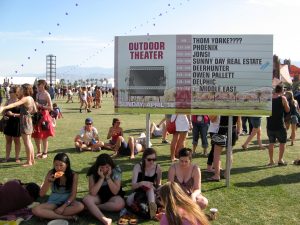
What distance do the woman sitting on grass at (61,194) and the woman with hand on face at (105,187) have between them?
22 centimetres

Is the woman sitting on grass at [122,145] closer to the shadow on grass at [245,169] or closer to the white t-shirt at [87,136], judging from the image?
the white t-shirt at [87,136]

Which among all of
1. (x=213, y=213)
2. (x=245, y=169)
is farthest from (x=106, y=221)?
(x=245, y=169)

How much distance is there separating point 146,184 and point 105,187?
639 millimetres

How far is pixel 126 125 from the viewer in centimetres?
1744

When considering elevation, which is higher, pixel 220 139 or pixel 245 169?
pixel 220 139

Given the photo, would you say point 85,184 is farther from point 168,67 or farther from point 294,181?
point 294,181

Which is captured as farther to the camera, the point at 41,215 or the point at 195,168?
the point at 195,168

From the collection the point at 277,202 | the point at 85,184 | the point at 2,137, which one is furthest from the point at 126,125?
the point at 277,202

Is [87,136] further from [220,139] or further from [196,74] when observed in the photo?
[196,74]

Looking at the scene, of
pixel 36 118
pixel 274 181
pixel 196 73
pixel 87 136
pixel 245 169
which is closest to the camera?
pixel 196 73

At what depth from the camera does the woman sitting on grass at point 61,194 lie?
219 inches

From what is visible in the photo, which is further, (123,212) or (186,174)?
(186,174)

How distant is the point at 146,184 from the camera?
6004mm

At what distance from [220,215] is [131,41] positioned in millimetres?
3435
